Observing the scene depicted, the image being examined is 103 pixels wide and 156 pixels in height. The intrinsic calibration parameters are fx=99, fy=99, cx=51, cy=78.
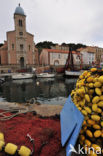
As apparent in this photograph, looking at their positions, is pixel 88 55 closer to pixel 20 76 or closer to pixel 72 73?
pixel 72 73

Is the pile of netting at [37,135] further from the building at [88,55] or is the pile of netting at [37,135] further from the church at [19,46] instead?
the building at [88,55]

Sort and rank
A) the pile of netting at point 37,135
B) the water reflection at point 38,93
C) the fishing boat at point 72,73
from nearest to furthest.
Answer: the pile of netting at point 37,135
the water reflection at point 38,93
the fishing boat at point 72,73

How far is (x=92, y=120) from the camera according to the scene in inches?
69.7

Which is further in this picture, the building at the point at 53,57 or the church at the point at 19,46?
the building at the point at 53,57

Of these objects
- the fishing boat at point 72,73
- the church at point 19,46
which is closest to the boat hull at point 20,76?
the church at point 19,46

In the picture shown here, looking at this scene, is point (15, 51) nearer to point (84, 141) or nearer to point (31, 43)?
point (31, 43)

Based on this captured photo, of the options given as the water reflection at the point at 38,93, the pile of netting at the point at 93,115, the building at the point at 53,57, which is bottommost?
the water reflection at the point at 38,93

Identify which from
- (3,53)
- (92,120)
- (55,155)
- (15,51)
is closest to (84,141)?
(92,120)

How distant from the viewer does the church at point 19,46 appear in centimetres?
3656

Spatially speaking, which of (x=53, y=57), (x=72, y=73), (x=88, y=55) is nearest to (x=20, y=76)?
(x=72, y=73)

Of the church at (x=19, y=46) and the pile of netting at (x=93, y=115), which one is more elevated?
the church at (x=19, y=46)

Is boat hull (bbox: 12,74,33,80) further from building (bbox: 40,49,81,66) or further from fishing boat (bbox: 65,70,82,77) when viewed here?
building (bbox: 40,49,81,66)

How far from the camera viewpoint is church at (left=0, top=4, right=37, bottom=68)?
3656 centimetres

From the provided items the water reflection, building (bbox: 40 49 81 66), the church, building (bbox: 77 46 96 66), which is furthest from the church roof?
building (bbox: 77 46 96 66)
